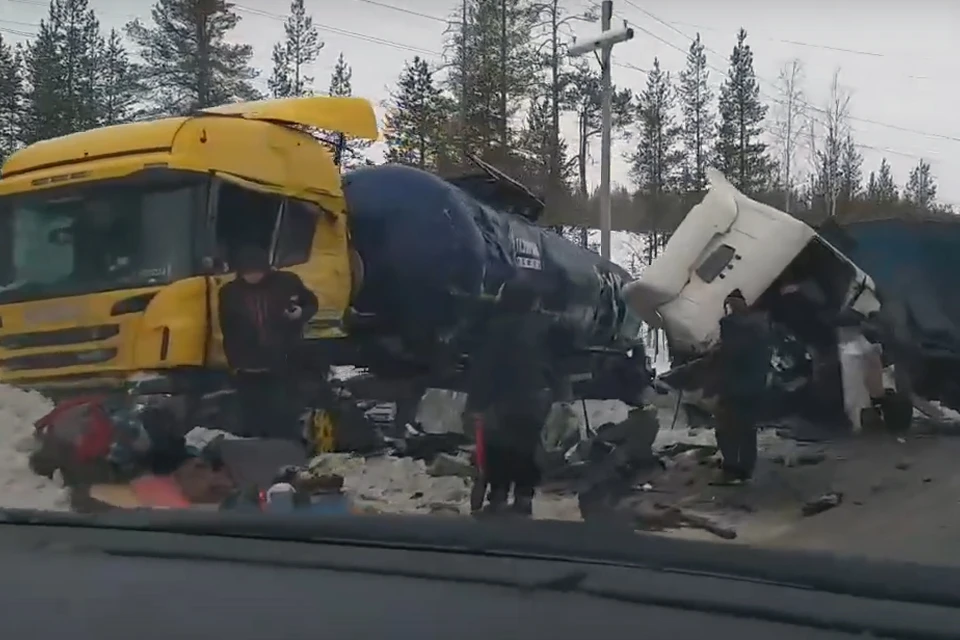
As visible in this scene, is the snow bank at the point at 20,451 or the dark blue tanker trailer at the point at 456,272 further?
the dark blue tanker trailer at the point at 456,272

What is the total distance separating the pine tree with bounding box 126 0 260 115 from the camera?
766 centimetres

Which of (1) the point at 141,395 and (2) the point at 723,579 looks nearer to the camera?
(2) the point at 723,579

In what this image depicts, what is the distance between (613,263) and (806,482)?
2.16m

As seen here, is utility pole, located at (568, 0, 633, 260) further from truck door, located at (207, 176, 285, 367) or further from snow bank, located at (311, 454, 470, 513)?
truck door, located at (207, 176, 285, 367)

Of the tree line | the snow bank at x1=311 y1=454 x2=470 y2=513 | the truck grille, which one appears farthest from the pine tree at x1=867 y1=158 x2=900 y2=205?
the truck grille

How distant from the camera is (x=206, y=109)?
7.81 meters

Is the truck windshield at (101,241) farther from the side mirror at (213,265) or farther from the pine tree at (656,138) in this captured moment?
the pine tree at (656,138)

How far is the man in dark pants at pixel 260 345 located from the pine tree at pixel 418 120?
1.21 metres

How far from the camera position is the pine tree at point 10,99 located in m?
7.95

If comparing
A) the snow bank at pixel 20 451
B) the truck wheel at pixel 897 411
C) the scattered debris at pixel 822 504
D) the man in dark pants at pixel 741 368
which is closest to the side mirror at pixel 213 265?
the snow bank at pixel 20 451

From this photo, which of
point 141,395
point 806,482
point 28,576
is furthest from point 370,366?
point 28,576

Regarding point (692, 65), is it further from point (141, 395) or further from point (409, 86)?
point (141, 395)

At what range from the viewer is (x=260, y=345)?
7543mm

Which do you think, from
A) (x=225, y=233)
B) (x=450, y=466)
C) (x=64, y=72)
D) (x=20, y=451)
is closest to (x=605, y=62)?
(x=450, y=466)
